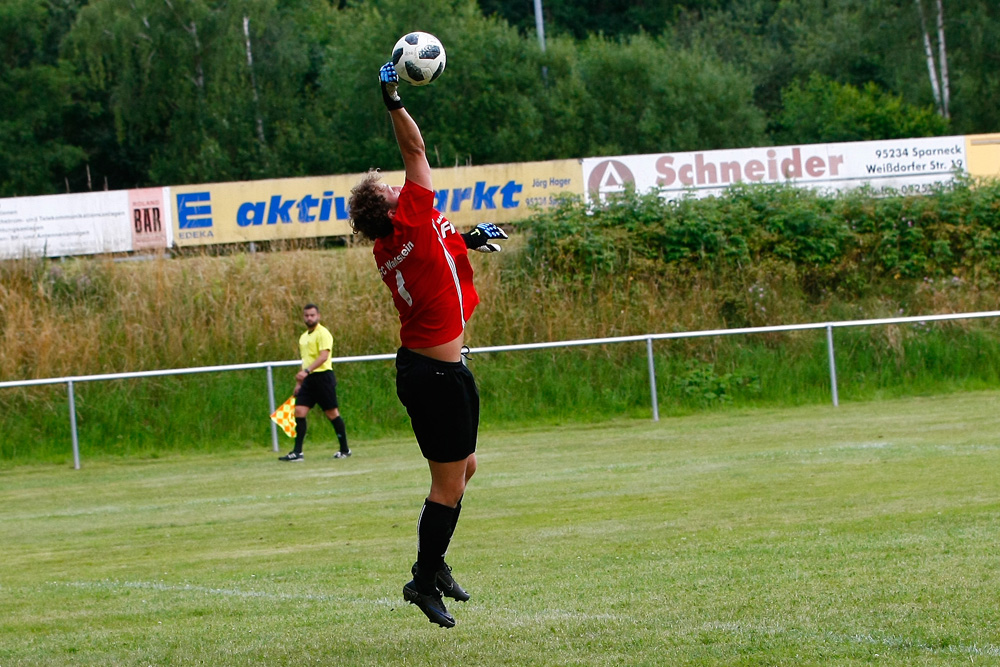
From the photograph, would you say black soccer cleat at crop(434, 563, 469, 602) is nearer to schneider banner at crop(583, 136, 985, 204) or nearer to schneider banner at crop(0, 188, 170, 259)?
schneider banner at crop(583, 136, 985, 204)

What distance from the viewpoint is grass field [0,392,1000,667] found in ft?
18.3

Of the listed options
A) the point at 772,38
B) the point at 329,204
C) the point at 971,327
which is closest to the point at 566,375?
the point at 971,327

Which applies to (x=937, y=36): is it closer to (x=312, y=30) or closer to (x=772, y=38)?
(x=772, y=38)

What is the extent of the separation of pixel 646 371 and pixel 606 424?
174 cm

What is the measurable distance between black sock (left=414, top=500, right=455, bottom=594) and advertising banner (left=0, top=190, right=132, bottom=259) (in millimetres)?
23694

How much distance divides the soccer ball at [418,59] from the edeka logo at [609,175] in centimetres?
2366

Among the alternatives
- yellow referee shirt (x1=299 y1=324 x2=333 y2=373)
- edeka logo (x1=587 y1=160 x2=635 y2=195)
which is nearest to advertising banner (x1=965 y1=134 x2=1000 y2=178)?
edeka logo (x1=587 y1=160 x2=635 y2=195)

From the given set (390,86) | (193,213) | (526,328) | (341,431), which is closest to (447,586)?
(390,86)

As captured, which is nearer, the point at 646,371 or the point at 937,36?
the point at 646,371

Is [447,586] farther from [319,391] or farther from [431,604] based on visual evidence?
[319,391]

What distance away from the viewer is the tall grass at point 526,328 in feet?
A: 66.3

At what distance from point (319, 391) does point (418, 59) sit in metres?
11.4

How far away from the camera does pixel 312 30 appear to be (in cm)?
6328

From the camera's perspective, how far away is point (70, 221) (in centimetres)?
2884
